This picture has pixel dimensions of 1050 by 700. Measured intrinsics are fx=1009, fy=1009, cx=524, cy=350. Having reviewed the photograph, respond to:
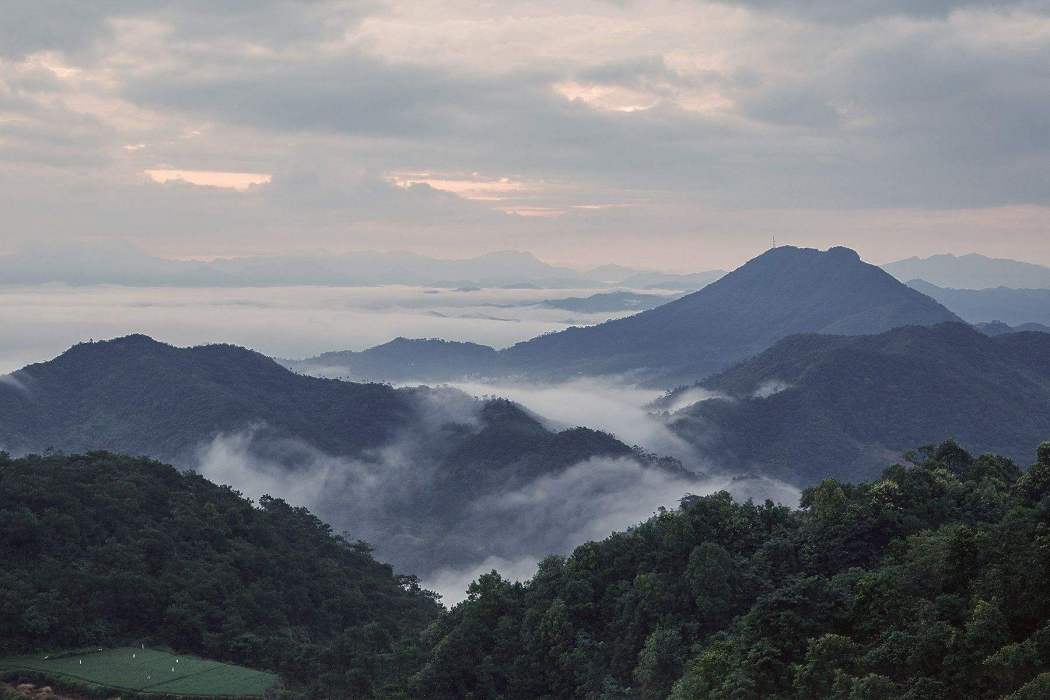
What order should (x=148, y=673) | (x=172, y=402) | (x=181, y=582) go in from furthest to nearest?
(x=172, y=402) → (x=181, y=582) → (x=148, y=673)

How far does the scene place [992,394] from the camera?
13625 cm

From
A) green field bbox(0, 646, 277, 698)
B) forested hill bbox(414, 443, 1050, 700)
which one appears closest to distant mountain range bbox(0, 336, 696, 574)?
green field bbox(0, 646, 277, 698)

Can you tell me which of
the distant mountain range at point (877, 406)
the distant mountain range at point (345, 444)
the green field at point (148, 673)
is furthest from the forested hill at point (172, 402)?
the green field at point (148, 673)

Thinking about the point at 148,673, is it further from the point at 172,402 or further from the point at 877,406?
the point at 877,406

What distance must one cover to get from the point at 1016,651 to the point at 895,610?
5.15 metres

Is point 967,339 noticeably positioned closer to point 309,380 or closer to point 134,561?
point 309,380

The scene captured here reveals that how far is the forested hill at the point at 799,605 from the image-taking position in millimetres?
24875

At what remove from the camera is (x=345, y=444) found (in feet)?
384

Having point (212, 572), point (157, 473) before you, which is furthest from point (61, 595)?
point (157, 473)

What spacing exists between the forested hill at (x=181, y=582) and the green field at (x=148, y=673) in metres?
1.23

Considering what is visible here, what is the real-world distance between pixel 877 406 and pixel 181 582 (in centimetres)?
11194

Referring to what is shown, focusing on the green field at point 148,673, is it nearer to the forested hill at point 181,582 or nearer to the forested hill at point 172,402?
the forested hill at point 181,582

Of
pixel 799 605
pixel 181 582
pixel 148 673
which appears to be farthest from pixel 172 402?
pixel 799 605

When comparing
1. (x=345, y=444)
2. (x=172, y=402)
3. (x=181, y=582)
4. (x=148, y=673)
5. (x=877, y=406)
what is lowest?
(x=148, y=673)
